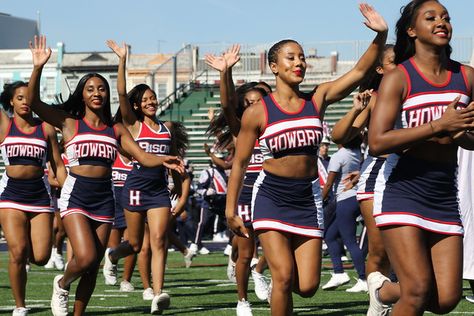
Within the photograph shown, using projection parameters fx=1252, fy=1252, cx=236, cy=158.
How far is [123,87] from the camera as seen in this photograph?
11.8 metres

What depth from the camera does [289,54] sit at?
8.77 meters

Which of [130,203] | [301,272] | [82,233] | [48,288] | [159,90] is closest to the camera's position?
[301,272]

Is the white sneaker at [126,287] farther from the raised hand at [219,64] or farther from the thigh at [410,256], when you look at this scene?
the thigh at [410,256]

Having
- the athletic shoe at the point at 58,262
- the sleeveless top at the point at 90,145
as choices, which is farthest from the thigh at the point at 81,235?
the athletic shoe at the point at 58,262

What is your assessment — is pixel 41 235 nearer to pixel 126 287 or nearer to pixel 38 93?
pixel 38 93

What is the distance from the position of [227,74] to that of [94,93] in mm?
1272

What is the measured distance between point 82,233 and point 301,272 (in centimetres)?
231

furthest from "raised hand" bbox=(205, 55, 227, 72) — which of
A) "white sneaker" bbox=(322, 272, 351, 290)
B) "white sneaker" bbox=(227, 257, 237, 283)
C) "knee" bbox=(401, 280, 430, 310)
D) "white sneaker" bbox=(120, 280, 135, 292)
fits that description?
"white sneaker" bbox=(227, 257, 237, 283)

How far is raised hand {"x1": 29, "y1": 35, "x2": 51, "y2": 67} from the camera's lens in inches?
399

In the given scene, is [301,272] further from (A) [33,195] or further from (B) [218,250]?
(B) [218,250]

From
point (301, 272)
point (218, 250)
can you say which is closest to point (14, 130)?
point (301, 272)

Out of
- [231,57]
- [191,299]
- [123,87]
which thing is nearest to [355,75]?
[231,57]

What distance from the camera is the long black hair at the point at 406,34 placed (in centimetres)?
706

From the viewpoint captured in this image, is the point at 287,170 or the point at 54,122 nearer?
the point at 287,170
